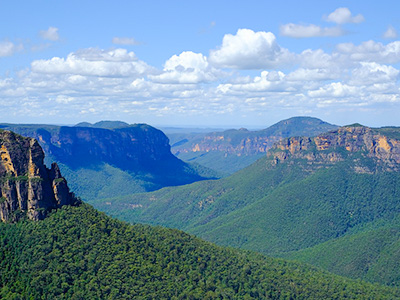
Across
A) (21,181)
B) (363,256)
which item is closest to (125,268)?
(21,181)

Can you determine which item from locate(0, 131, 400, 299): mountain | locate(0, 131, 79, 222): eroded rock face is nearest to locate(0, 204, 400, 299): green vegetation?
locate(0, 131, 400, 299): mountain

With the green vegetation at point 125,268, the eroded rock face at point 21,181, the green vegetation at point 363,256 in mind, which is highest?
the eroded rock face at point 21,181

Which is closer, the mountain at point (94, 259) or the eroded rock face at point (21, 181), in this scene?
the mountain at point (94, 259)

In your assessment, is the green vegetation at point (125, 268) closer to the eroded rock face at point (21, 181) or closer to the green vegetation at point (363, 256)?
the eroded rock face at point (21, 181)

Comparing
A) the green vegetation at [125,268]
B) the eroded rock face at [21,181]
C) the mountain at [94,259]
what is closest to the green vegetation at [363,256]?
the green vegetation at [125,268]

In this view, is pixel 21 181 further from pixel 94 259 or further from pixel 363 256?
pixel 363 256

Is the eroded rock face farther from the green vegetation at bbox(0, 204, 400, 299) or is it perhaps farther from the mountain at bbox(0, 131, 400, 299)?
the green vegetation at bbox(0, 204, 400, 299)
